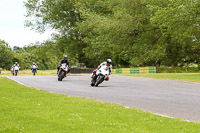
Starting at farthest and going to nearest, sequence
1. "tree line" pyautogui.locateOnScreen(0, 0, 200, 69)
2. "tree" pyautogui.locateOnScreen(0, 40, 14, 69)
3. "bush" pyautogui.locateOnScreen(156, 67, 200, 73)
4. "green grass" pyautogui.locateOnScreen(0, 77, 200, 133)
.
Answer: "tree" pyautogui.locateOnScreen(0, 40, 14, 69), "bush" pyautogui.locateOnScreen(156, 67, 200, 73), "tree line" pyautogui.locateOnScreen(0, 0, 200, 69), "green grass" pyautogui.locateOnScreen(0, 77, 200, 133)

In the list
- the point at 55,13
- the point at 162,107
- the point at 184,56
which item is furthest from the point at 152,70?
the point at 162,107

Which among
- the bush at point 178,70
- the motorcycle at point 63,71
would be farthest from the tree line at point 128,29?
the motorcycle at point 63,71

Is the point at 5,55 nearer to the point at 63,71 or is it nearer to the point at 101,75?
the point at 63,71

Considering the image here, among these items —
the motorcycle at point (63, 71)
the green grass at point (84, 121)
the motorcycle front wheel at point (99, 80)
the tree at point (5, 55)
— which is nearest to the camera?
the green grass at point (84, 121)

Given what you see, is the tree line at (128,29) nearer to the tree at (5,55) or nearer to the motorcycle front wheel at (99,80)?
Result: the motorcycle front wheel at (99,80)

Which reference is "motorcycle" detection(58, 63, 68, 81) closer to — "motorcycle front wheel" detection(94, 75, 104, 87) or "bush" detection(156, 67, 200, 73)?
"motorcycle front wheel" detection(94, 75, 104, 87)

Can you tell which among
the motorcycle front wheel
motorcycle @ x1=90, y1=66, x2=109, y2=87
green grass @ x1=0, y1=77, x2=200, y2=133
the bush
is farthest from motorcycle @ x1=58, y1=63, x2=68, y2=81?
the bush

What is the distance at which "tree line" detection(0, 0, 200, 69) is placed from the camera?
35.2m

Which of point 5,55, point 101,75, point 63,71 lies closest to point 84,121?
point 101,75

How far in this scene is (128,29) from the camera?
1667 inches

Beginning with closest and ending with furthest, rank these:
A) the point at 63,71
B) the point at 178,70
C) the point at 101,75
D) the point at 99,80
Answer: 1. the point at 99,80
2. the point at 101,75
3. the point at 63,71
4. the point at 178,70

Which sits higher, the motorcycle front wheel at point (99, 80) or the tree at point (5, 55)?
the tree at point (5, 55)

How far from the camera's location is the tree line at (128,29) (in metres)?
35.2

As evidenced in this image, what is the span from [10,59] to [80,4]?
6670cm
